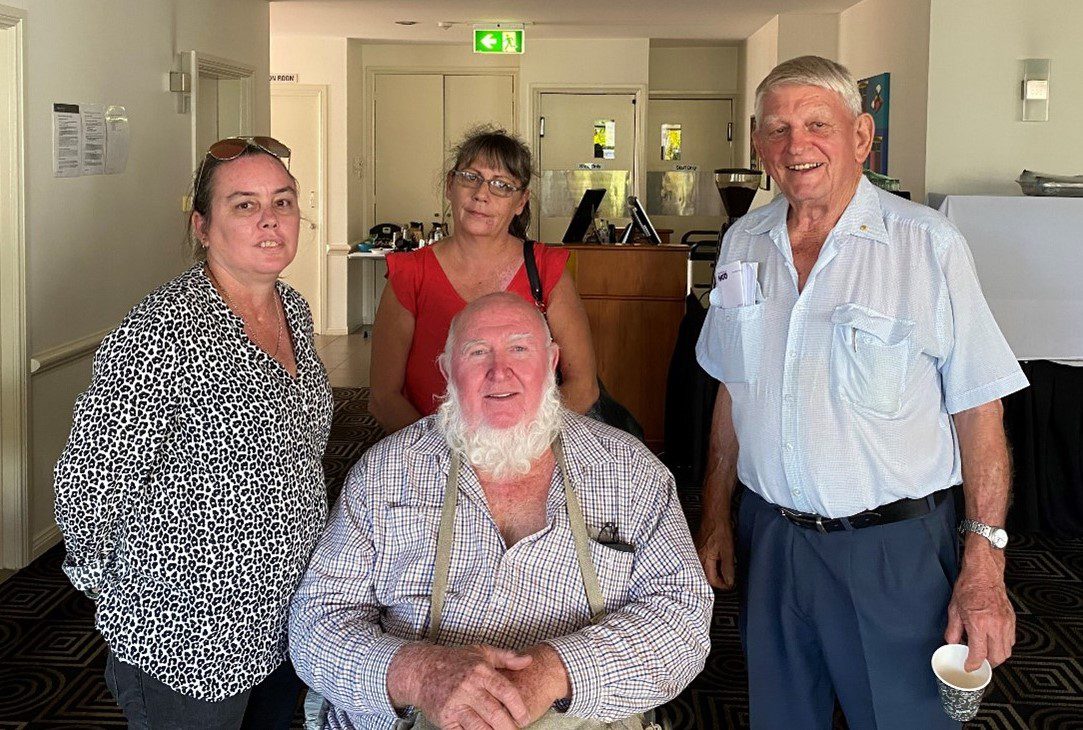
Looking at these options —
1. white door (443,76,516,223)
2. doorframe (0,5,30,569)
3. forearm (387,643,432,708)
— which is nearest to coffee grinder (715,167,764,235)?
doorframe (0,5,30,569)

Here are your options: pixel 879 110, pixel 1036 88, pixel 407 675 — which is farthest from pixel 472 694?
pixel 879 110

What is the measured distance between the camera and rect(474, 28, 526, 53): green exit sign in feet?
34.5

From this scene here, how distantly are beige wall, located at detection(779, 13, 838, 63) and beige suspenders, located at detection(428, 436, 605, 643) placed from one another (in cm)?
851

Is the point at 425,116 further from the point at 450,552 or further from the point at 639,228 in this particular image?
the point at 450,552

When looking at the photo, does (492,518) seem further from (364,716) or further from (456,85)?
(456,85)

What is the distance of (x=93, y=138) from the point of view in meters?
5.62

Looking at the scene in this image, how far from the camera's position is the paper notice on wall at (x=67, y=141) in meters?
5.17

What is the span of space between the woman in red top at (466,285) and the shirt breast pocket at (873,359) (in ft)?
3.03

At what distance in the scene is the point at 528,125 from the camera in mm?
11977

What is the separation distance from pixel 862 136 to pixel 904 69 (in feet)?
19.2

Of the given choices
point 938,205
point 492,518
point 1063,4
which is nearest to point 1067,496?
point 938,205

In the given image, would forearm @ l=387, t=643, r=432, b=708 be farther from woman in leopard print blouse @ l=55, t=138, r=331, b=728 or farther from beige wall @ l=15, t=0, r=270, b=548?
beige wall @ l=15, t=0, r=270, b=548

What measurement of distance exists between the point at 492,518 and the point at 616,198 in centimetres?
1040

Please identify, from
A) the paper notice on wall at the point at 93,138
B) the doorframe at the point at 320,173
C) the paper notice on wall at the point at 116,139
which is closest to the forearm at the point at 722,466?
the paper notice on wall at the point at 93,138
